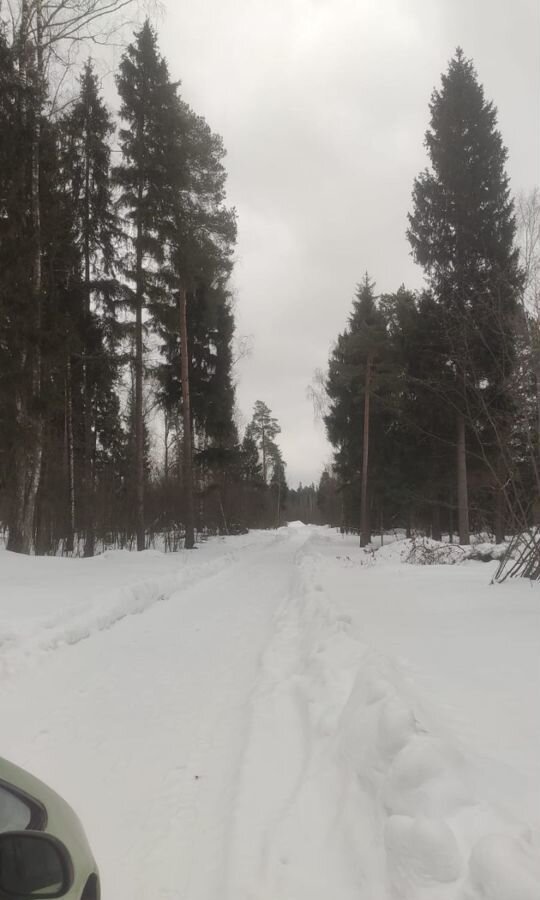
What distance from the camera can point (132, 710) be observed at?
4164 mm

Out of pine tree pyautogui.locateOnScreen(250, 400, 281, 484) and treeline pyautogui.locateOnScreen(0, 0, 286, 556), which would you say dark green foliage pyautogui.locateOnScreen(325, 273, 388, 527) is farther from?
pine tree pyautogui.locateOnScreen(250, 400, 281, 484)

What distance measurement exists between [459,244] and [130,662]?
17.7 m

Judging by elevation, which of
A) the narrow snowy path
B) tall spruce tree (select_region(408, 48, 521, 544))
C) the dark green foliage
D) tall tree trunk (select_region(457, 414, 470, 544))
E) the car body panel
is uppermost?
tall spruce tree (select_region(408, 48, 521, 544))

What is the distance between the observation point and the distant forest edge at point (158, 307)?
1165 centimetres

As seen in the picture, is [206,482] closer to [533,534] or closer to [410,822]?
[533,534]

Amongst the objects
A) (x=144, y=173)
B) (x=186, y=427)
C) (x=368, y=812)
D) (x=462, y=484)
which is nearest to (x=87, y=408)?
(x=186, y=427)

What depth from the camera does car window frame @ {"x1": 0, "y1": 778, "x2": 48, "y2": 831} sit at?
1.34 meters

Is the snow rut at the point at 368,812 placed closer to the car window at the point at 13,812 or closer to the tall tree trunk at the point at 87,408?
the car window at the point at 13,812

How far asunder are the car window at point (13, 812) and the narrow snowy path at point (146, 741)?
3.91ft

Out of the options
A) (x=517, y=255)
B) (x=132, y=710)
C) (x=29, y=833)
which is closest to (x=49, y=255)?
(x=132, y=710)

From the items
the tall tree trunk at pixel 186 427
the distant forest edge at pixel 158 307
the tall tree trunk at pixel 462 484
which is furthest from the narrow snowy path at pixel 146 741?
the tall tree trunk at pixel 462 484

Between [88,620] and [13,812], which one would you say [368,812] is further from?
[88,620]

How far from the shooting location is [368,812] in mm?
2598

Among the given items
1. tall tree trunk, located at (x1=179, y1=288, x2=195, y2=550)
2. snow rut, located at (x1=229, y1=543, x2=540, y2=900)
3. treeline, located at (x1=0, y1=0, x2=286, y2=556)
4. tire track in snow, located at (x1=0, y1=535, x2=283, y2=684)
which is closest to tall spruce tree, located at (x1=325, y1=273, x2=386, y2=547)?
treeline, located at (x1=0, y1=0, x2=286, y2=556)
